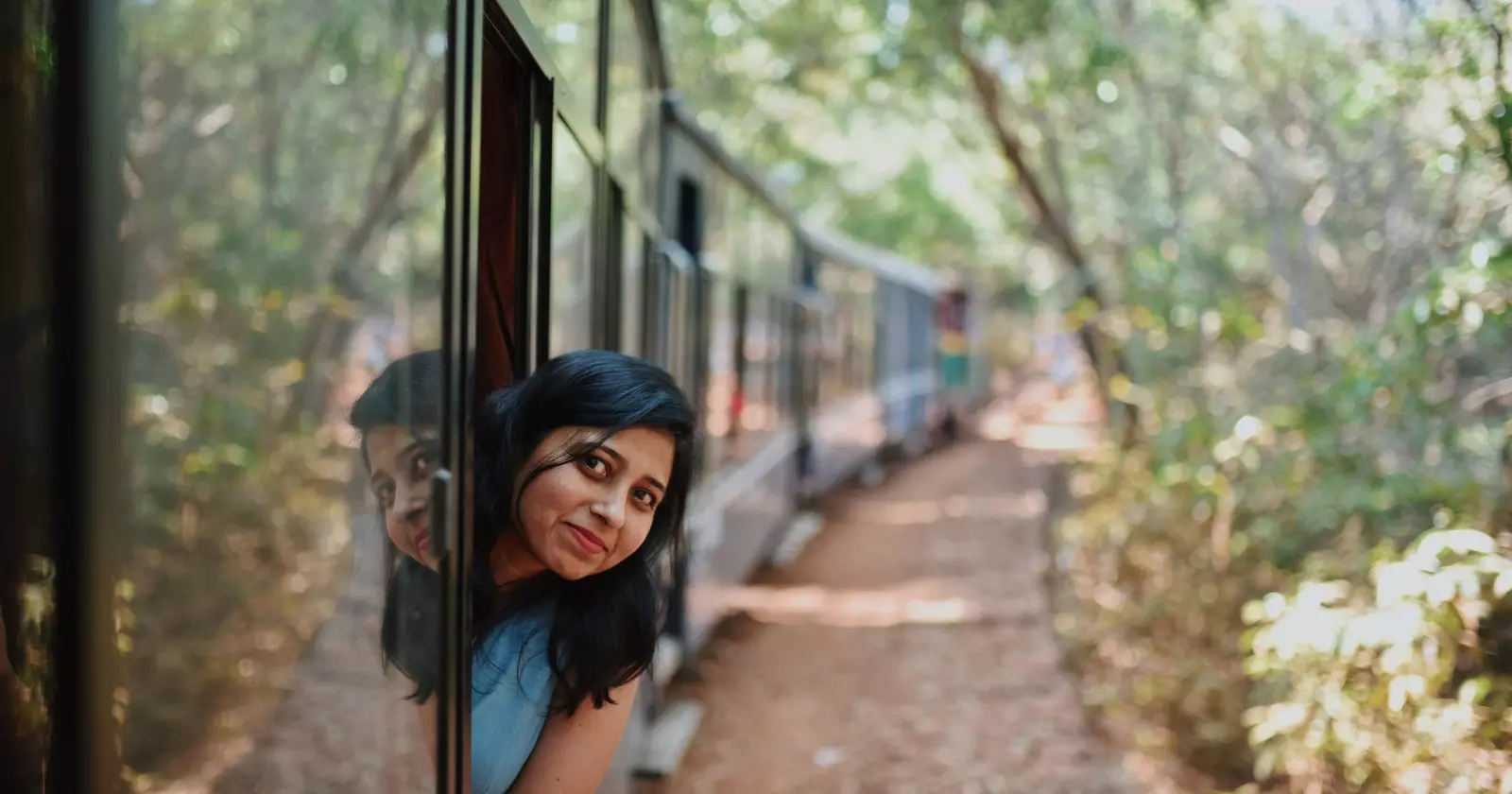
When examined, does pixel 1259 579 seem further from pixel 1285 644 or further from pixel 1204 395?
pixel 1204 395

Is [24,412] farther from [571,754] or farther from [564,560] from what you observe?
[571,754]

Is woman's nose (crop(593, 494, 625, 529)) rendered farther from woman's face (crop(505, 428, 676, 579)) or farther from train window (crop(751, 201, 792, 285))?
train window (crop(751, 201, 792, 285))

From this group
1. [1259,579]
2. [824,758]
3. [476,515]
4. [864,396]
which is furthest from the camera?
[864,396]

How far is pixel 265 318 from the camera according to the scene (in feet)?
4.70

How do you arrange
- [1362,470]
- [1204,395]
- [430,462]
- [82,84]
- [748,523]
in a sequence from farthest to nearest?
[748,523] < [1204,395] < [1362,470] < [430,462] < [82,84]

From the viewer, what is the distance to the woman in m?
1.86

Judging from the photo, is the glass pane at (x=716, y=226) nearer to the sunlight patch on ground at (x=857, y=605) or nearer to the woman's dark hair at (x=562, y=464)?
the sunlight patch on ground at (x=857, y=605)

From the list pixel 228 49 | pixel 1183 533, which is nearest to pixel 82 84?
pixel 228 49

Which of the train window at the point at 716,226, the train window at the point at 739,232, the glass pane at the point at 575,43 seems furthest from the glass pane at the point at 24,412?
the train window at the point at 739,232

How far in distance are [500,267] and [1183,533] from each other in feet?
16.0

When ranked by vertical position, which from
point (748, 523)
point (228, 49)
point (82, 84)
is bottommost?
point (748, 523)

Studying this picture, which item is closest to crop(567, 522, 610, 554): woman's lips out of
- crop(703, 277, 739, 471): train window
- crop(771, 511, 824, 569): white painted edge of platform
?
crop(703, 277, 739, 471): train window

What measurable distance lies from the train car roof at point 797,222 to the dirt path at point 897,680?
283 centimetres

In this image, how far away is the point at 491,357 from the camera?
2152mm
